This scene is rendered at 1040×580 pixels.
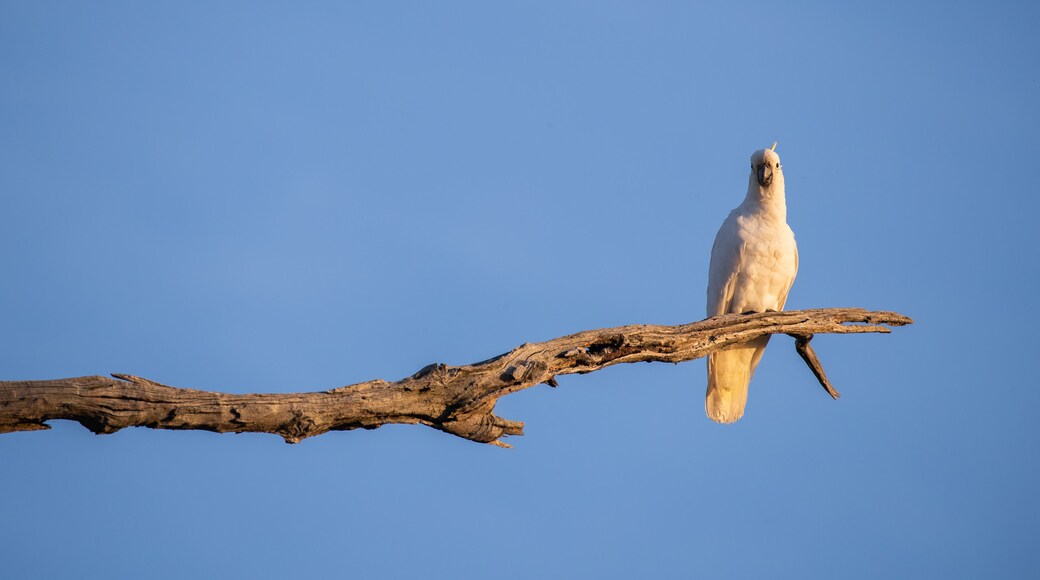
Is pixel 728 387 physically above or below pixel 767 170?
below

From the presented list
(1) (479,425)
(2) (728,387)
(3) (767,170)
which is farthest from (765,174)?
(1) (479,425)

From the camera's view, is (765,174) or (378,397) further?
(765,174)

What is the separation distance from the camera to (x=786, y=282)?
32.4 feet

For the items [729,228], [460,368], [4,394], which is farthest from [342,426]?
[729,228]

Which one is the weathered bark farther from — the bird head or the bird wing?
the bird head

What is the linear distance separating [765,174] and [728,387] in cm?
206

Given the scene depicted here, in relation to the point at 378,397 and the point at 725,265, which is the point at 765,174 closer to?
the point at 725,265

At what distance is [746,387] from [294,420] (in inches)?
211

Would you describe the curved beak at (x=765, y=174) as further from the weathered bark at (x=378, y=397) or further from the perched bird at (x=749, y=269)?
the weathered bark at (x=378, y=397)

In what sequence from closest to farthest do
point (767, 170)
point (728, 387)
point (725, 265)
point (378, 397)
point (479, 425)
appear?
point (378, 397), point (479, 425), point (767, 170), point (725, 265), point (728, 387)

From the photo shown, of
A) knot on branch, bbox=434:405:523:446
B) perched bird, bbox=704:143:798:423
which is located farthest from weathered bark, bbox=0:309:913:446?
perched bird, bbox=704:143:798:423

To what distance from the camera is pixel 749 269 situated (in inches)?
377

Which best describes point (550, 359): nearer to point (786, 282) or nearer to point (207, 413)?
point (207, 413)

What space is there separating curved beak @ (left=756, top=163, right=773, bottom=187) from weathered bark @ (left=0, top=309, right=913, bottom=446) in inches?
90.3
